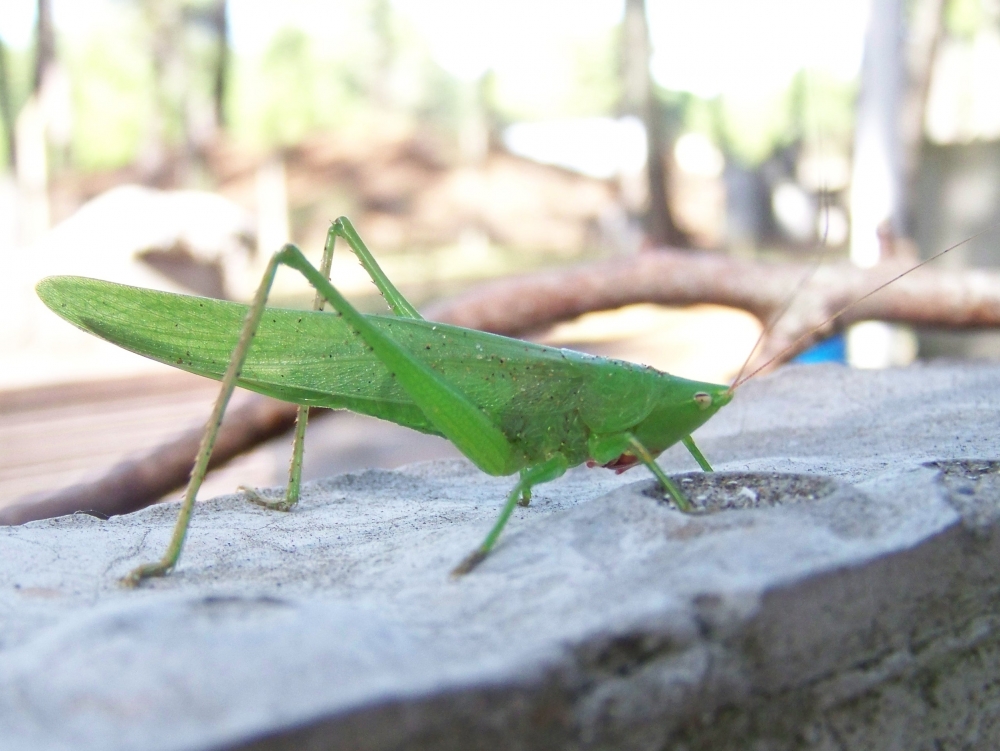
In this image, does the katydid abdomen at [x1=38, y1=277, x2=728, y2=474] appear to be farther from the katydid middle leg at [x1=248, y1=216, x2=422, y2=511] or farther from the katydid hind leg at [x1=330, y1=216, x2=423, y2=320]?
the katydid hind leg at [x1=330, y1=216, x2=423, y2=320]

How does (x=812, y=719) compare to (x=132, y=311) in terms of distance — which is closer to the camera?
(x=812, y=719)

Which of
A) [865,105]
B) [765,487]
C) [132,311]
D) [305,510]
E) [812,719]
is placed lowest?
[305,510]

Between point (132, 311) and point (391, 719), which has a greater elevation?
point (132, 311)

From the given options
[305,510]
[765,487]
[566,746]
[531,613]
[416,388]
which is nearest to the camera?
[566,746]

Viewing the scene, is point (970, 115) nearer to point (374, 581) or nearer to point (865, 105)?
point (865, 105)

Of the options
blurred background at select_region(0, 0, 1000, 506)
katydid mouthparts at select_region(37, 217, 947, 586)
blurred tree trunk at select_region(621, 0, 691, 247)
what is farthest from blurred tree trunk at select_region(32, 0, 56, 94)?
katydid mouthparts at select_region(37, 217, 947, 586)

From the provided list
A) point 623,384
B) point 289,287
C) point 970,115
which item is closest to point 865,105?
point 623,384

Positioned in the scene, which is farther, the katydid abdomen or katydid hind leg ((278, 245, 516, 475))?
the katydid abdomen
